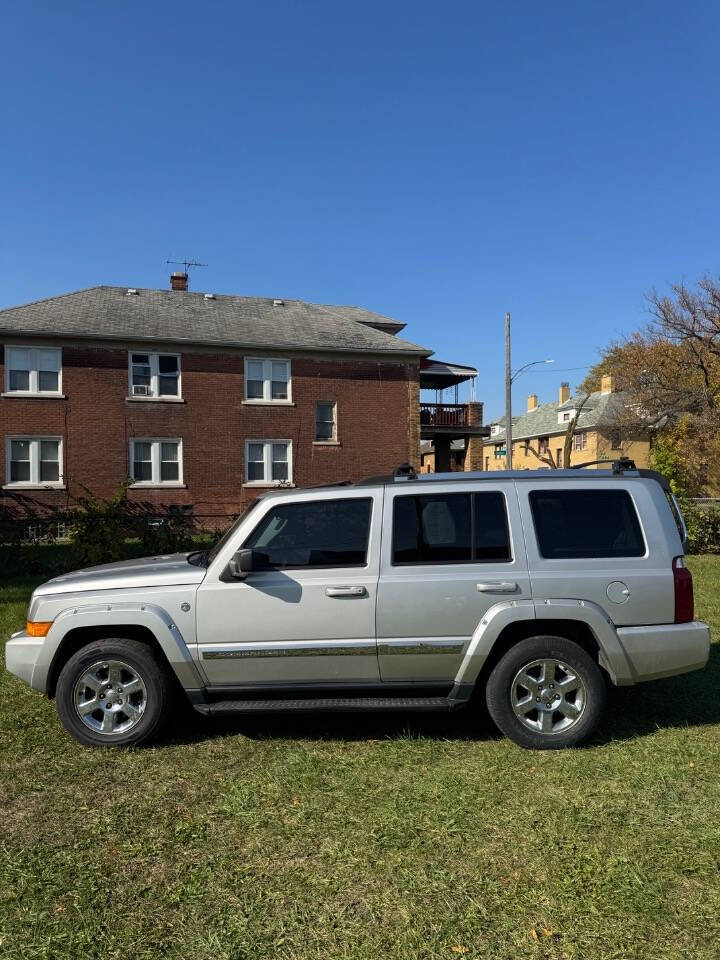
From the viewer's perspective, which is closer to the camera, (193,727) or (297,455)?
(193,727)

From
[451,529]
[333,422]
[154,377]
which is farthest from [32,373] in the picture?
[451,529]

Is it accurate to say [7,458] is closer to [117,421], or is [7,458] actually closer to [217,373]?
[117,421]

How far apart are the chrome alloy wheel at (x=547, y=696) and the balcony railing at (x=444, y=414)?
23416mm

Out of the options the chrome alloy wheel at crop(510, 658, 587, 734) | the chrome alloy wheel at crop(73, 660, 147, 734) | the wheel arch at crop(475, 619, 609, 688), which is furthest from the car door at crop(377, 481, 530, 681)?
the chrome alloy wheel at crop(73, 660, 147, 734)

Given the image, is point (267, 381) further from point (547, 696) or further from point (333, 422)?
point (547, 696)

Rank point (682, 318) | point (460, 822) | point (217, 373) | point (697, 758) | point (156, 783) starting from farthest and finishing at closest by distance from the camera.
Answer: point (682, 318) → point (217, 373) → point (697, 758) → point (156, 783) → point (460, 822)

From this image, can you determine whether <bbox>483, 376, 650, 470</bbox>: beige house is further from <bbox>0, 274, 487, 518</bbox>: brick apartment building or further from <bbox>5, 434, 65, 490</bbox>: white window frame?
<bbox>5, 434, 65, 490</bbox>: white window frame

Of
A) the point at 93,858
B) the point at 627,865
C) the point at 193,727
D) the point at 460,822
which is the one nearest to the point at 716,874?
the point at 627,865

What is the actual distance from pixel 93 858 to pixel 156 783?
2.50ft

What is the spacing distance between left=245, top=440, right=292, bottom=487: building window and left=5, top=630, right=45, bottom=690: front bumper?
19.5m

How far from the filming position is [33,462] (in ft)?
72.2

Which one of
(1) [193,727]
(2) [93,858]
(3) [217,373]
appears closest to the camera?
(2) [93,858]

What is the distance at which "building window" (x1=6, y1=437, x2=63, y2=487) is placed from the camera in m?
21.9

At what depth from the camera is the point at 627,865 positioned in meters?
3.12
